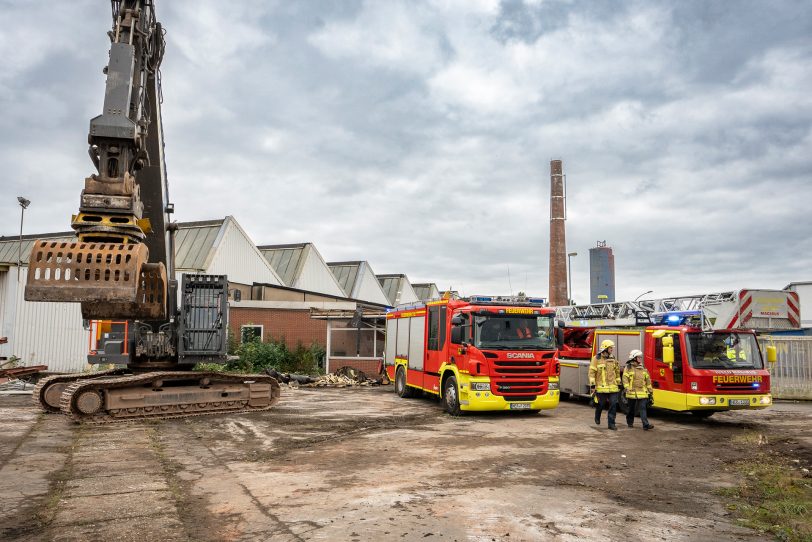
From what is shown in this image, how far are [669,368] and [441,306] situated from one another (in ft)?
18.0

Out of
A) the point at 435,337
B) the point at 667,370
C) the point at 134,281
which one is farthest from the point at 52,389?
the point at 667,370

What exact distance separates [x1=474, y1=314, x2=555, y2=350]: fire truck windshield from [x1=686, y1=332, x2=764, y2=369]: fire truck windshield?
310 cm

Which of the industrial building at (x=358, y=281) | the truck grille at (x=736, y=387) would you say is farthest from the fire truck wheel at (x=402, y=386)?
the industrial building at (x=358, y=281)

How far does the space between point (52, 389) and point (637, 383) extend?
507 inches

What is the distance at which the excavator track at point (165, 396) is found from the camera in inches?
490

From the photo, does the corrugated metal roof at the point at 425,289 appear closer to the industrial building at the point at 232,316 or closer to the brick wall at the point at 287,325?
the industrial building at the point at 232,316

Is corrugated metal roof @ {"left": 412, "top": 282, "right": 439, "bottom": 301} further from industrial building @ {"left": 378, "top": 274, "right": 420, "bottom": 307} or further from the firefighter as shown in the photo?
the firefighter

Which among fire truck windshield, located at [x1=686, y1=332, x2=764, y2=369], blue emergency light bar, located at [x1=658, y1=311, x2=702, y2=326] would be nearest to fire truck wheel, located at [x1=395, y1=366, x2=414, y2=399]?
blue emergency light bar, located at [x1=658, y1=311, x2=702, y2=326]

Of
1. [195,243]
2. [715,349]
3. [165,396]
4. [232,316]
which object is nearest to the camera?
[165,396]

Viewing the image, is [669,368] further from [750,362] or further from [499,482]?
[499,482]

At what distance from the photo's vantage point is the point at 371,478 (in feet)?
25.2

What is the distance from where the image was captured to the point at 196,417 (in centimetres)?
1373

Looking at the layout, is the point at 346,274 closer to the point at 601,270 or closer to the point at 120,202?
the point at 601,270

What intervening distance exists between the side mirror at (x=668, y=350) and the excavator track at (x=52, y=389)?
12318 mm
